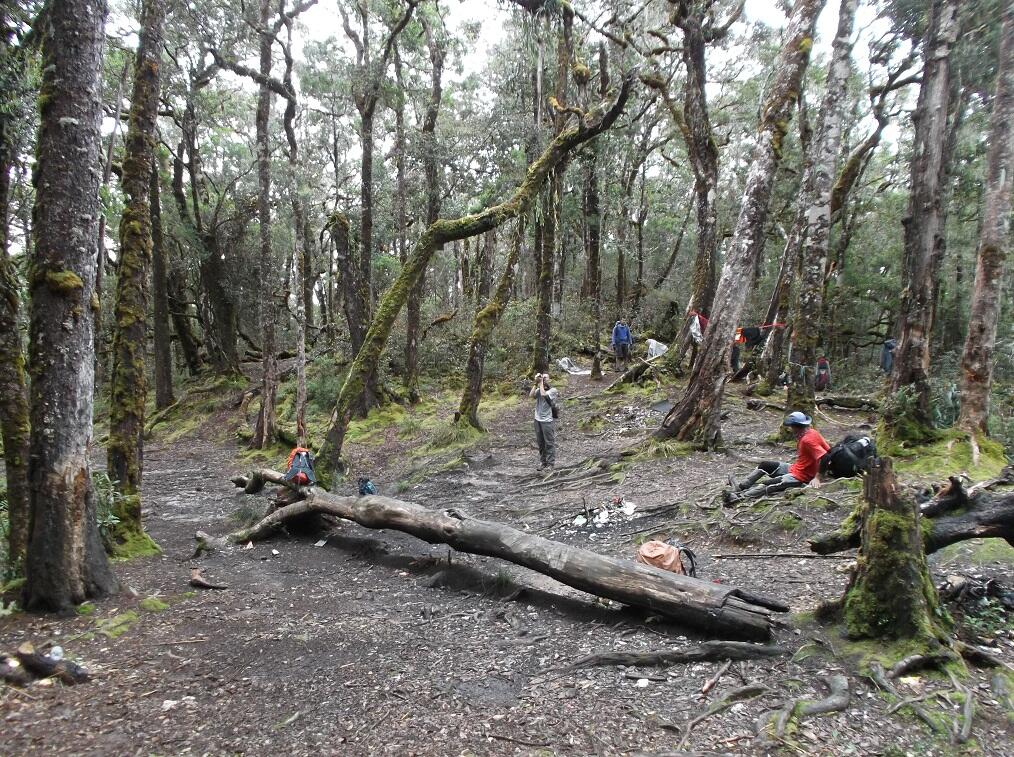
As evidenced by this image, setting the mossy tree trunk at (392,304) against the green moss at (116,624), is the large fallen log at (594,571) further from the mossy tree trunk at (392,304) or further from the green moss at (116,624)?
the green moss at (116,624)

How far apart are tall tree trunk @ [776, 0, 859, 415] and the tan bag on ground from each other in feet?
23.3

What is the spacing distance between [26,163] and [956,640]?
10987mm

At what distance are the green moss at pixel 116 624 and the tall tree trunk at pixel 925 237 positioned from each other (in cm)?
Answer: 995

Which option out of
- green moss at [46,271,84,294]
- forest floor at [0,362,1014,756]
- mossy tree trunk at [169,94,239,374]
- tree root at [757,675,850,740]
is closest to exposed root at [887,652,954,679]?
forest floor at [0,362,1014,756]

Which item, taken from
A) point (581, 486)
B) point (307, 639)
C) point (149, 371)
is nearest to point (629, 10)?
point (581, 486)

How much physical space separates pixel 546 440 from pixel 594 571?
19.6 feet

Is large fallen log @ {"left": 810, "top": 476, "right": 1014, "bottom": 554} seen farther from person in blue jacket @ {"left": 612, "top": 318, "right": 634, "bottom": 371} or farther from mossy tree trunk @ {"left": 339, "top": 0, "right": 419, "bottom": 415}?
person in blue jacket @ {"left": 612, "top": 318, "right": 634, "bottom": 371}

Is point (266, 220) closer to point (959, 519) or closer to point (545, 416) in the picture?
point (545, 416)

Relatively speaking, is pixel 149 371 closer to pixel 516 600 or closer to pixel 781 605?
pixel 516 600

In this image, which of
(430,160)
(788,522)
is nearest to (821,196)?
(788,522)

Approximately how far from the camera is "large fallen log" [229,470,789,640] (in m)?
4.50

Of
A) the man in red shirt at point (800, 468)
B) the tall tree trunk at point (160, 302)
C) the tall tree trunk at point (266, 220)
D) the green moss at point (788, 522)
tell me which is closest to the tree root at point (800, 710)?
the green moss at point (788, 522)

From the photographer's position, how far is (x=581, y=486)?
10141mm

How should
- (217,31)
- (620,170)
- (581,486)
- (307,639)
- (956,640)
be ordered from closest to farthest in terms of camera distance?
(956,640)
(307,639)
(581,486)
(217,31)
(620,170)
